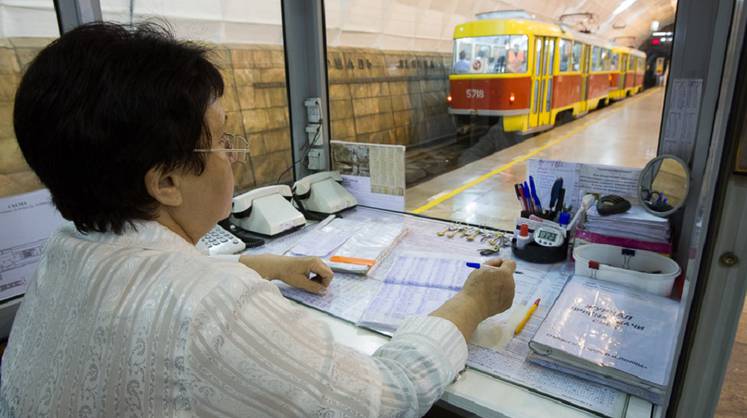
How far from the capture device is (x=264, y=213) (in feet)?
4.48

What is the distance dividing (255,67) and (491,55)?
4209 millimetres

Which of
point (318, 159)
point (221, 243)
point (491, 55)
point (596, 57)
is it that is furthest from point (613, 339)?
point (596, 57)

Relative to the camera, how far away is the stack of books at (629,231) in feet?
3.26

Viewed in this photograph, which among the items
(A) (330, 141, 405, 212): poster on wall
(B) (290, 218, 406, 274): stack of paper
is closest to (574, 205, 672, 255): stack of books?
(B) (290, 218, 406, 274): stack of paper

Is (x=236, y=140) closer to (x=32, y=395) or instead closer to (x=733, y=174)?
(x=32, y=395)

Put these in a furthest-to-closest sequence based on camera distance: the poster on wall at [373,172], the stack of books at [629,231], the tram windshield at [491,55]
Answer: the tram windshield at [491,55] < the poster on wall at [373,172] < the stack of books at [629,231]

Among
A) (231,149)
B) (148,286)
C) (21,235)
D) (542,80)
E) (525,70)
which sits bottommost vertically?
(21,235)

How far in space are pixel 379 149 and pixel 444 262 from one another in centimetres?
56

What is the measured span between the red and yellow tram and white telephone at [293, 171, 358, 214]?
13.8ft

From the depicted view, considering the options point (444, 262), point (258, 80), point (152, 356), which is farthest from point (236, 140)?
point (258, 80)

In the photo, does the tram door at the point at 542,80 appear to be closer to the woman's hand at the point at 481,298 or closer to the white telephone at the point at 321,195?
the white telephone at the point at 321,195

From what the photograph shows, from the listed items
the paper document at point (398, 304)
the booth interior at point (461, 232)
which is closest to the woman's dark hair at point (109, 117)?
the booth interior at point (461, 232)

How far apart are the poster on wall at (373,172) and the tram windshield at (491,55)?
4.15 meters

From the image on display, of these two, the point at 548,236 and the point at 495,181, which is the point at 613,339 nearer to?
the point at 548,236
